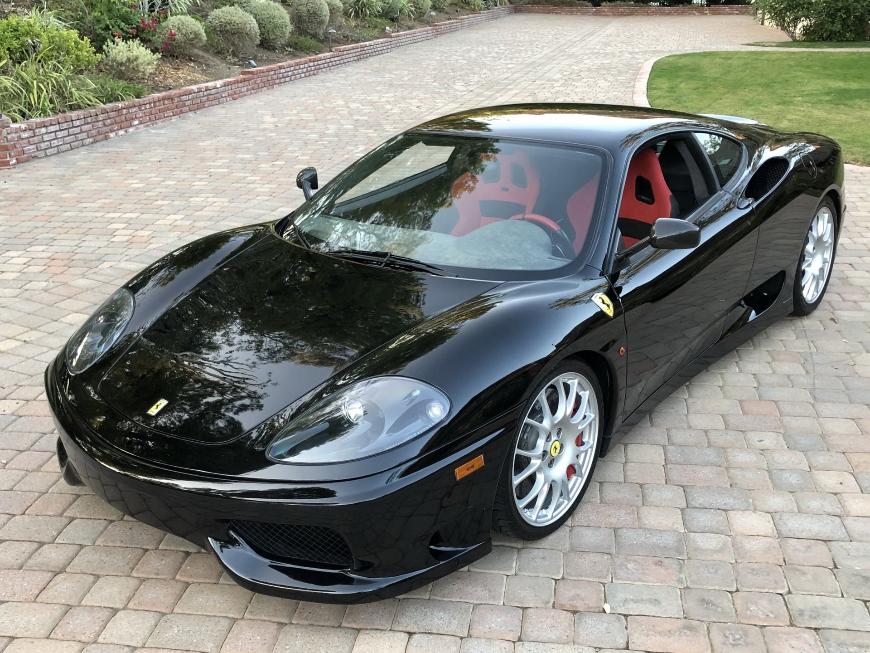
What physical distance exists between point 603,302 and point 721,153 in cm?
158

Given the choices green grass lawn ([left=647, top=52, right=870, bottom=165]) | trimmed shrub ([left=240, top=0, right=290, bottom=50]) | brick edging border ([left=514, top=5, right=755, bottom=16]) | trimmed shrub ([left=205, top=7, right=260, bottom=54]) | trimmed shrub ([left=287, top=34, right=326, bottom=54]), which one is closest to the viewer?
green grass lawn ([left=647, top=52, right=870, bottom=165])

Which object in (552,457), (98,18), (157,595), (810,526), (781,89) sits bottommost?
(781,89)

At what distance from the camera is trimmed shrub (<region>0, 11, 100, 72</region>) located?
9953mm

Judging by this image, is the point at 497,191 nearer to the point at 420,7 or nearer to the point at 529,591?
the point at 529,591

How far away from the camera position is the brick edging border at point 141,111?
9.17 m

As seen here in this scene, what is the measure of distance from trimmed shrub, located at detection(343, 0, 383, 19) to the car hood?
18610 mm

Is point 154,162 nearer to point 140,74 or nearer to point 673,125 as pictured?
point 140,74

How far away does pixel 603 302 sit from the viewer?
3.26 metres

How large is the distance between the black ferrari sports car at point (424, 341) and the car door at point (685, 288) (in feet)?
0.04

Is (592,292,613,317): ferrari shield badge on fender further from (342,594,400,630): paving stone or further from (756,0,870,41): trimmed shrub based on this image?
(756,0,870,41): trimmed shrub

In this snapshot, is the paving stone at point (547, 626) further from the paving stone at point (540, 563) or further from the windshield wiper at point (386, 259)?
the windshield wiper at point (386, 259)

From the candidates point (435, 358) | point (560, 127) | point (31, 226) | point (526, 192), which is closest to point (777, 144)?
point (560, 127)

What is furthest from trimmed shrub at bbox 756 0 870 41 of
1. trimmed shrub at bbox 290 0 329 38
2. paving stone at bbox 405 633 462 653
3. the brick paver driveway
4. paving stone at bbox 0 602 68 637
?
paving stone at bbox 0 602 68 637

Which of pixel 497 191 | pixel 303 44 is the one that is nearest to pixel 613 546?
pixel 497 191
